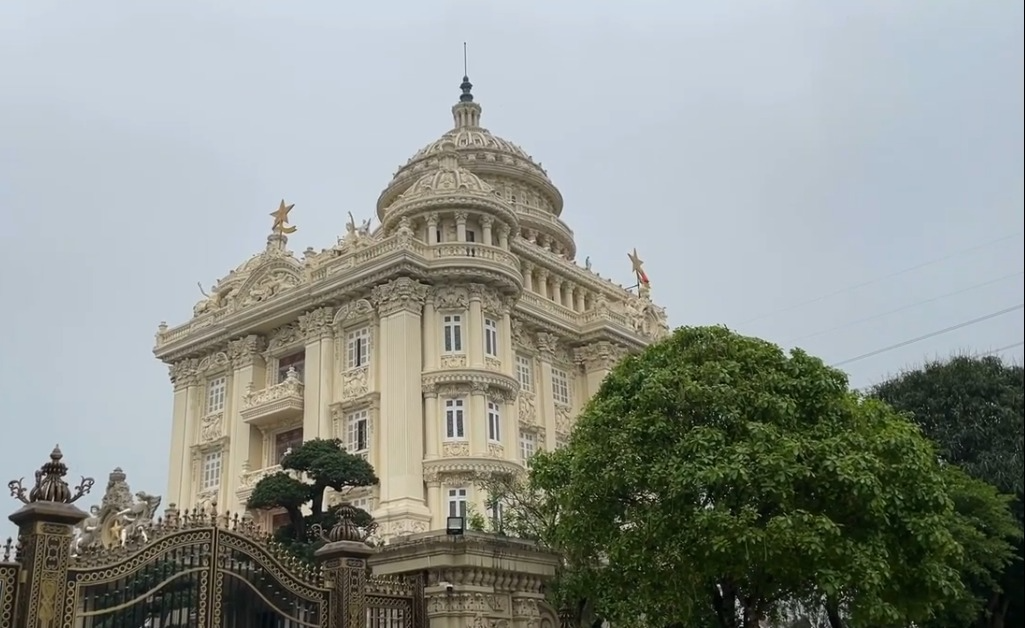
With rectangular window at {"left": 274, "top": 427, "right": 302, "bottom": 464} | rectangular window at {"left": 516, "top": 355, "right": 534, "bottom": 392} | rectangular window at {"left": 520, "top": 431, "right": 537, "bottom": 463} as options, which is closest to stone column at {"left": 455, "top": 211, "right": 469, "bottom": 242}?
rectangular window at {"left": 516, "top": 355, "right": 534, "bottom": 392}

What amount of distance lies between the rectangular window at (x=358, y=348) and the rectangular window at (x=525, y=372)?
507 centimetres

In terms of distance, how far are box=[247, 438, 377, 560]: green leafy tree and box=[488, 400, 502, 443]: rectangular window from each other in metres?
4.49

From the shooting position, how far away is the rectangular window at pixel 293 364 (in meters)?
31.3

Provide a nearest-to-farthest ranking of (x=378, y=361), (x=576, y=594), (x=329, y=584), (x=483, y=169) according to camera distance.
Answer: (x=329, y=584)
(x=576, y=594)
(x=378, y=361)
(x=483, y=169)

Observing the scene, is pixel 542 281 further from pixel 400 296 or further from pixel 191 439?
pixel 191 439

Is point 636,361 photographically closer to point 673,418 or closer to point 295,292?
point 673,418

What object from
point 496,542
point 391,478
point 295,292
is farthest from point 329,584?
point 295,292

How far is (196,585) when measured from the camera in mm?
10688

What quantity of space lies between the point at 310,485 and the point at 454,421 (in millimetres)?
5277

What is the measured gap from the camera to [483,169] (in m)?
40.4

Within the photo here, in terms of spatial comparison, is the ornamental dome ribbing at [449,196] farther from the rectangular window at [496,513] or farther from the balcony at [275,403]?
the rectangular window at [496,513]

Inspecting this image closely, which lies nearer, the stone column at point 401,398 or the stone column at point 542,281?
the stone column at point 401,398

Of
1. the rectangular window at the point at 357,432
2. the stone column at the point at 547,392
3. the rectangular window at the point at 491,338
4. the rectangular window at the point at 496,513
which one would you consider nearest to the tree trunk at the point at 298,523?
the rectangular window at the point at 496,513

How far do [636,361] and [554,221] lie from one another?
81.1ft
